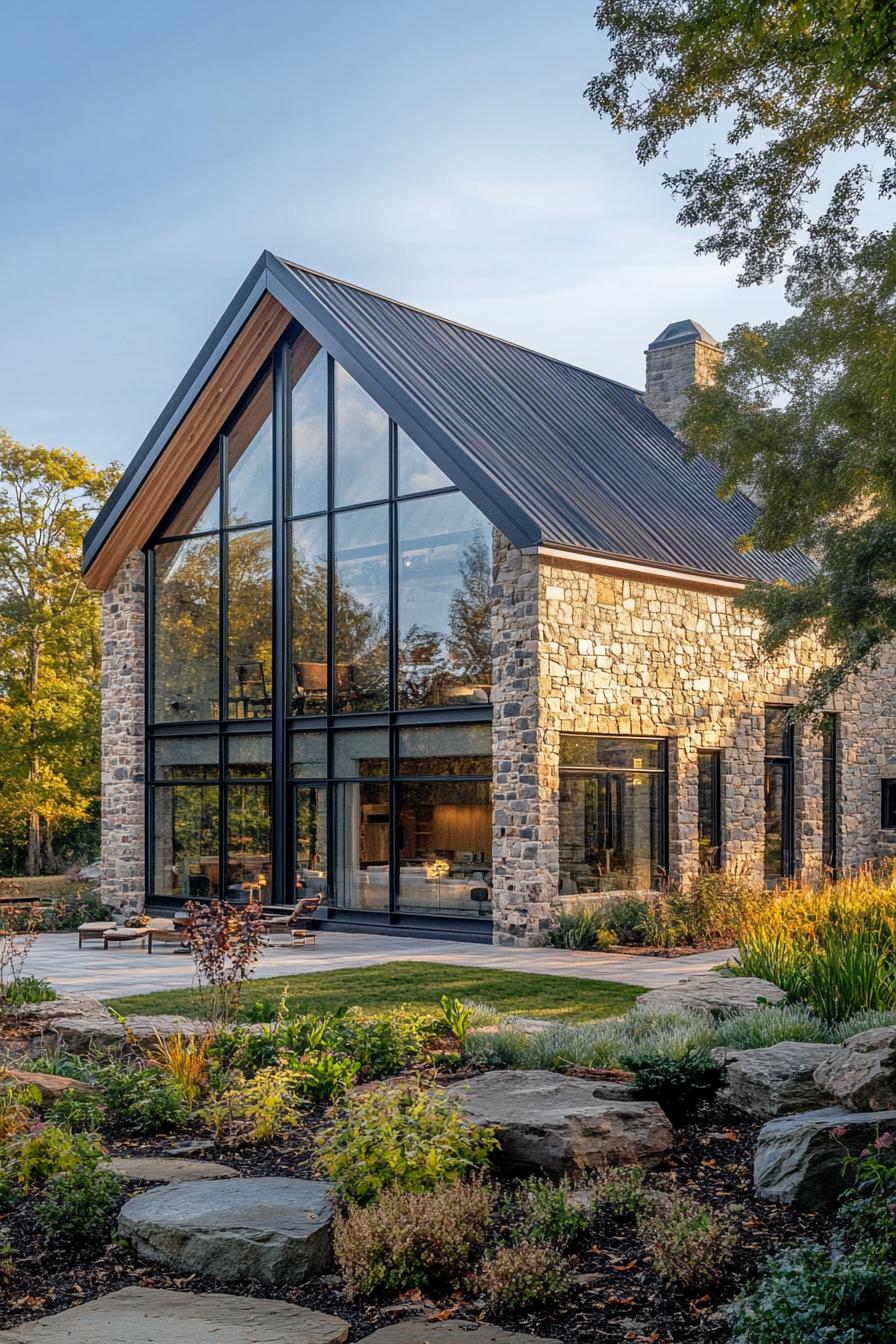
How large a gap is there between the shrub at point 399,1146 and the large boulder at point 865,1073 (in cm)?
152

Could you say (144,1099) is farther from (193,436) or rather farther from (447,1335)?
(193,436)

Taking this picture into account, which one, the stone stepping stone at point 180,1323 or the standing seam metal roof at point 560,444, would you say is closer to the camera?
the stone stepping stone at point 180,1323

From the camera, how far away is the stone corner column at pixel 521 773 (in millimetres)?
15680

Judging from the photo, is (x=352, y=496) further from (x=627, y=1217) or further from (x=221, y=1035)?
(x=627, y=1217)

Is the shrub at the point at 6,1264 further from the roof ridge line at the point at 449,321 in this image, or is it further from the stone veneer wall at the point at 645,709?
the roof ridge line at the point at 449,321

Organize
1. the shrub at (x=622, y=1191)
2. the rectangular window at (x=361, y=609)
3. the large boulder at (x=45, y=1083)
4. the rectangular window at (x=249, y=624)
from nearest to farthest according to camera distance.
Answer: the shrub at (x=622, y=1191) → the large boulder at (x=45, y=1083) → the rectangular window at (x=361, y=609) → the rectangular window at (x=249, y=624)

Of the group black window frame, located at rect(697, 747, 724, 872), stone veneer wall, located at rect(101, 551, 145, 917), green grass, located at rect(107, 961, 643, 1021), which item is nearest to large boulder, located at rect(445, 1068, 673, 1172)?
green grass, located at rect(107, 961, 643, 1021)

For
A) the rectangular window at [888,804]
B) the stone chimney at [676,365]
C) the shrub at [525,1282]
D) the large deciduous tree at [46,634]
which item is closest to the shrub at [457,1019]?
the shrub at [525,1282]

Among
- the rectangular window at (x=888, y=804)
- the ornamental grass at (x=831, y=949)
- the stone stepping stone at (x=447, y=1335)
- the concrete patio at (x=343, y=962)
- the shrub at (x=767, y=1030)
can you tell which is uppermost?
the rectangular window at (x=888, y=804)

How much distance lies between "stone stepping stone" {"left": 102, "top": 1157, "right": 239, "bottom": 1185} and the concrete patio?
6218mm

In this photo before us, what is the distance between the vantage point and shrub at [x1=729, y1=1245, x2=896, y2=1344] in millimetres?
3660

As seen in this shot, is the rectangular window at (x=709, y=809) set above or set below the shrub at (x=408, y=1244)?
above

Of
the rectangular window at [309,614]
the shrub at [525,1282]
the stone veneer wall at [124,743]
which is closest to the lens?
the shrub at [525,1282]

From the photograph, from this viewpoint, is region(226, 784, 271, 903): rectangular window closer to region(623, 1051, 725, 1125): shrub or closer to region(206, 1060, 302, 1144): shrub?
region(206, 1060, 302, 1144): shrub
